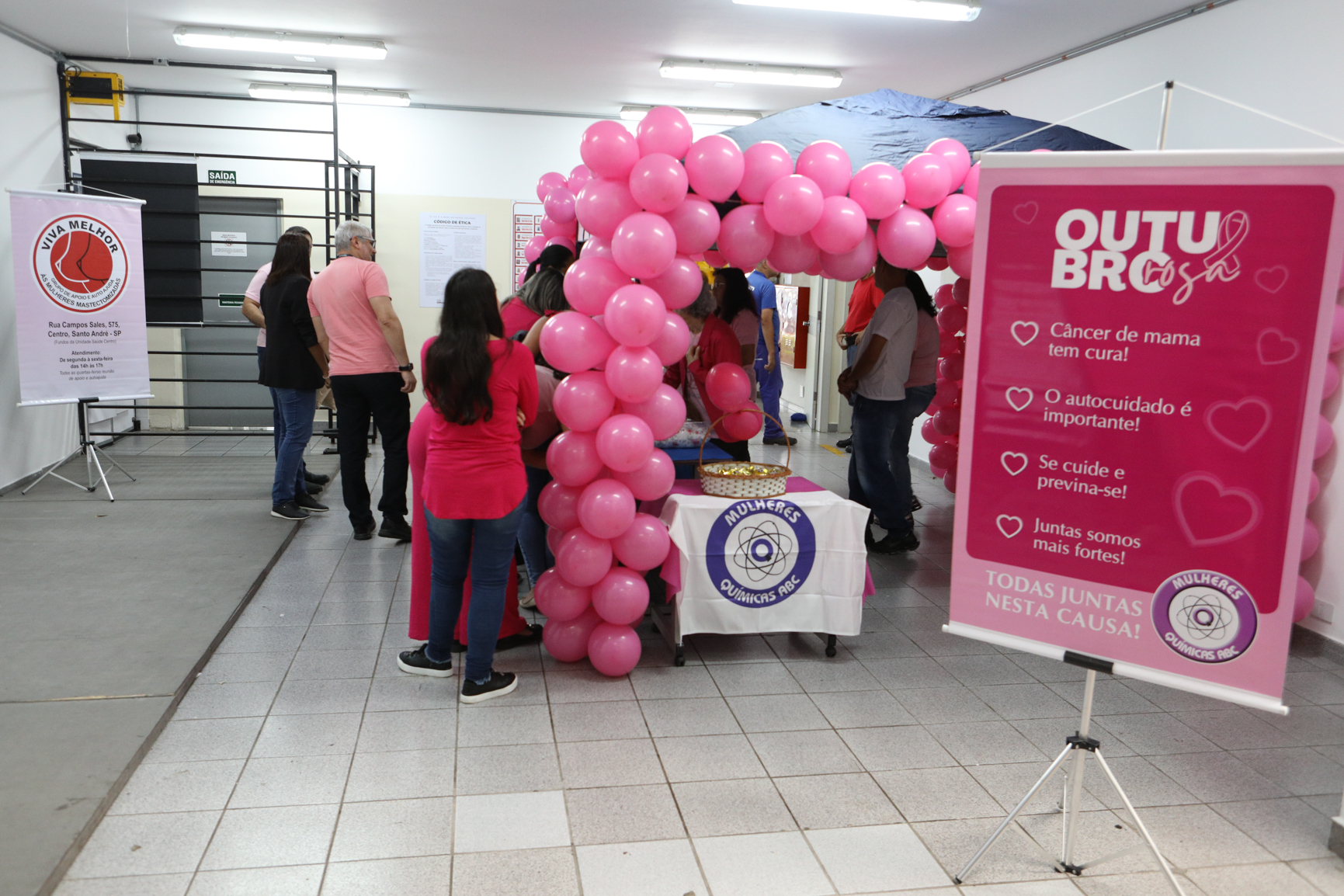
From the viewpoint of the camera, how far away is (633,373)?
323 cm

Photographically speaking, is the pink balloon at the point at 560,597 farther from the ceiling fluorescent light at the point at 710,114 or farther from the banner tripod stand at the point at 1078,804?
the ceiling fluorescent light at the point at 710,114

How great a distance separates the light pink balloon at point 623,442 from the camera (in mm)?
3264

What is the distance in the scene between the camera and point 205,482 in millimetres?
6352

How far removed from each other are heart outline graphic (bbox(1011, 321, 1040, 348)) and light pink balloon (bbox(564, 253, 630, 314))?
149 centimetres

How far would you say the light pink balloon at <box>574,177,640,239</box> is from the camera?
3.31 m

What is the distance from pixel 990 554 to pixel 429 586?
214 cm

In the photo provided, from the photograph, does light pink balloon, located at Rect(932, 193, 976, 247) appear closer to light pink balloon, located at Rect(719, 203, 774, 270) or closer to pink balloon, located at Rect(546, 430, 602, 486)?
light pink balloon, located at Rect(719, 203, 774, 270)

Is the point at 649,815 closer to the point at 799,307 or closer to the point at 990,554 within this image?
the point at 990,554

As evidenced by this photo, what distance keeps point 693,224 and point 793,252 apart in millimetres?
493

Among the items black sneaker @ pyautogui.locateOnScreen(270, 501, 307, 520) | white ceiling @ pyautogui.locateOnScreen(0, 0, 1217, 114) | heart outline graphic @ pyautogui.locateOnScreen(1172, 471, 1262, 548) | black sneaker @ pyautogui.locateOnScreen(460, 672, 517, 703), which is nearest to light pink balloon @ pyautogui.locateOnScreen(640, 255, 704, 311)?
black sneaker @ pyautogui.locateOnScreen(460, 672, 517, 703)

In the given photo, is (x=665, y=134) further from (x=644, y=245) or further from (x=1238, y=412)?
(x=1238, y=412)

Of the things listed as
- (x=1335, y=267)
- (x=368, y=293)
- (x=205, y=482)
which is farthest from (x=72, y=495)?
(x=1335, y=267)

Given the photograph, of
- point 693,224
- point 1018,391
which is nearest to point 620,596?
point 693,224

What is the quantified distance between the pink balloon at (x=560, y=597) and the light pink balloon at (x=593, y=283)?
103 cm
